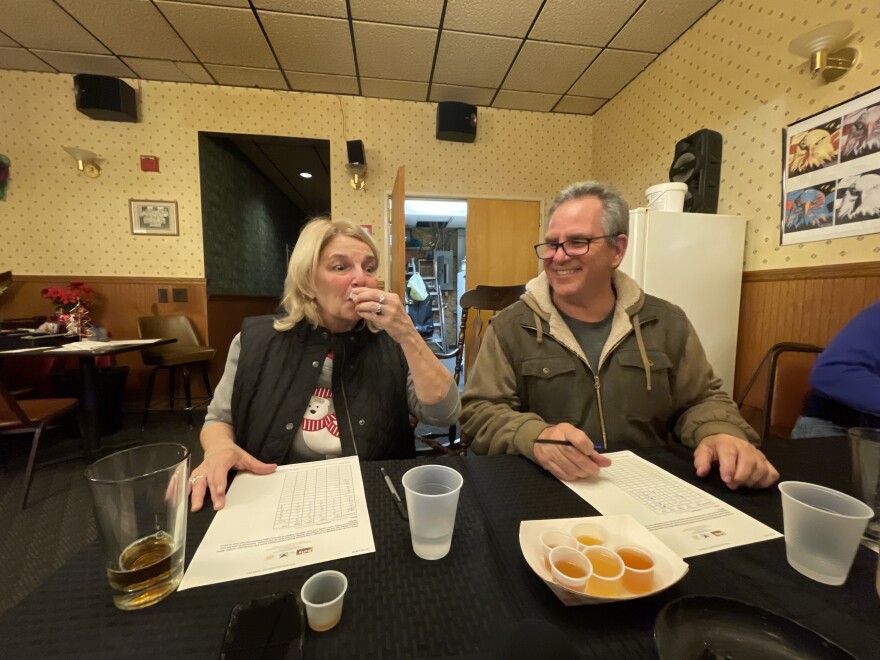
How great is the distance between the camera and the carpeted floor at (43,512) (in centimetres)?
147

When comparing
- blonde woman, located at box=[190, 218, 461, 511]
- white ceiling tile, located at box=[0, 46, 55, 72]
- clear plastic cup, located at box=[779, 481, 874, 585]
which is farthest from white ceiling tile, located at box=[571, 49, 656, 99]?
white ceiling tile, located at box=[0, 46, 55, 72]

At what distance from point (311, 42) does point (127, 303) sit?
112 inches

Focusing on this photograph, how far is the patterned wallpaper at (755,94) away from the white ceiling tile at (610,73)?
0.13 meters

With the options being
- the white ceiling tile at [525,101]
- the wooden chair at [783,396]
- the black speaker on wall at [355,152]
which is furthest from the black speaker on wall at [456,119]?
the wooden chair at [783,396]

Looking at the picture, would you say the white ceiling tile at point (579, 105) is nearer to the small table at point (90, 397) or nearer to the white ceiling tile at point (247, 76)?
the white ceiling tile at point (247, 76)

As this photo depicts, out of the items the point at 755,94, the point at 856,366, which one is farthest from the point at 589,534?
the point at 755,94

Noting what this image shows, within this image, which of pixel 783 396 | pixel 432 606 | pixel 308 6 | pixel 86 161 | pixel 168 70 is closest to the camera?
pixel 432 606

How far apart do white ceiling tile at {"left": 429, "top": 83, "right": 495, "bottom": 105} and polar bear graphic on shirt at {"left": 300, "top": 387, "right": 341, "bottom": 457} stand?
338 centimetres

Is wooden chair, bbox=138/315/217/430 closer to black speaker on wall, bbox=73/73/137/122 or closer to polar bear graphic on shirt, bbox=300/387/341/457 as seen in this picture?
black speaker on wall, bbox=73/73/137/122

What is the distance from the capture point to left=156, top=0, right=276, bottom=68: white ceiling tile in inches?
98.4

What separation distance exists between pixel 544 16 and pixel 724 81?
124 centimetres

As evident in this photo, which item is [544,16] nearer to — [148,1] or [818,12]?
[818,12]

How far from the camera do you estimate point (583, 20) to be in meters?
2.55

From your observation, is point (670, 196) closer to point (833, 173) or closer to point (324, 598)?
point (833, 173)
